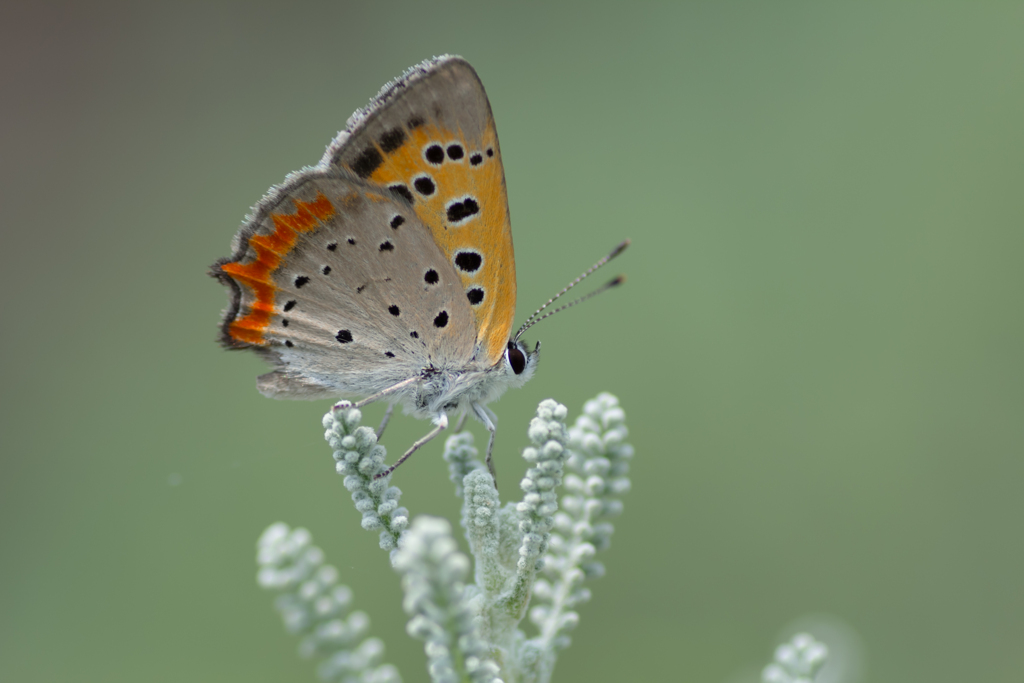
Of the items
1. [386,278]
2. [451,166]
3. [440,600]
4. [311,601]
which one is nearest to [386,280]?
[386,278]

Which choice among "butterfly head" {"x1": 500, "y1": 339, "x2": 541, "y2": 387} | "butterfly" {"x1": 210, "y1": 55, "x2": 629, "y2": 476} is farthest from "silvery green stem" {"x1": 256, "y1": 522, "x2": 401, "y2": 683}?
"butterfly head" {"x1": 500, "y1": 339, "x2": 541, "y2": 387}

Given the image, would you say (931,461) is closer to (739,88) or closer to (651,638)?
(651,638)

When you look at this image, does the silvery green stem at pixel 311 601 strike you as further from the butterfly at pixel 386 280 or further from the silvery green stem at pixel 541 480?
the butterfly at pixel 386 280

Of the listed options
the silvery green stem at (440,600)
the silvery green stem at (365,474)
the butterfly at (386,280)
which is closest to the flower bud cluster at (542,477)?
the silvery green stem at (365,474)

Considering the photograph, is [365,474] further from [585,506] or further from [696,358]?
[696,358]

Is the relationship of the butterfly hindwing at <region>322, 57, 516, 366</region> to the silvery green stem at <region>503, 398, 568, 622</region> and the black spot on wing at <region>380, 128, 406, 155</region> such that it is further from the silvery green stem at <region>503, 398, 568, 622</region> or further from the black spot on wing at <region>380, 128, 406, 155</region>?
the silvery green stem at <region>503, 398, 568, 622</region>

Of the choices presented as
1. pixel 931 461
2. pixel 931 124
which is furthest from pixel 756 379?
pixel 931 124
